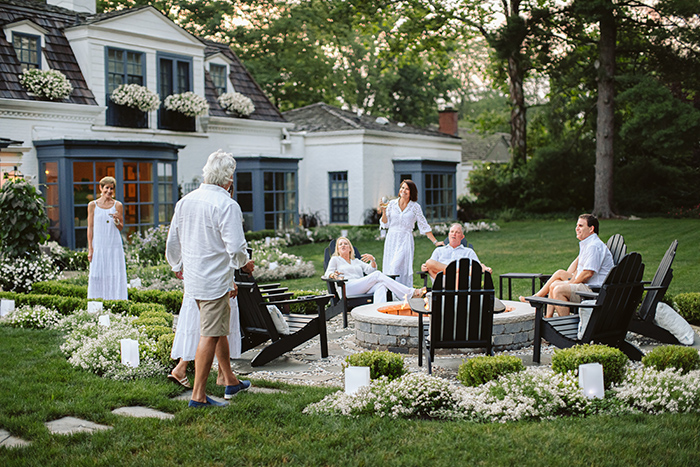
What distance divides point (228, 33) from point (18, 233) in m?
21.7

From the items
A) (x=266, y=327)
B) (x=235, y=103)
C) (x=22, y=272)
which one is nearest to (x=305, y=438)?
(x=266, y=327)

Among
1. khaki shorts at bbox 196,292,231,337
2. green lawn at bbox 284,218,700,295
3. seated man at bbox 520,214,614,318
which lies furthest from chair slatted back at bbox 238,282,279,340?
green lawn at bbox 284,218,700,295

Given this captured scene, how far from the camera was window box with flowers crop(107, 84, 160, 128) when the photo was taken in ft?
58.8

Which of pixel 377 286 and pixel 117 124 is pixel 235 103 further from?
pixel 377 286

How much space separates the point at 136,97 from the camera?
18.1 metres

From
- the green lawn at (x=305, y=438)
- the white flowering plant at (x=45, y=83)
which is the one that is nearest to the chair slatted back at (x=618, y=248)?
the green lawn at (x=305, y=438)

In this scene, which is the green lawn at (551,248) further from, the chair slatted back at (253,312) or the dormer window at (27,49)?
the dormer window at (27,49)

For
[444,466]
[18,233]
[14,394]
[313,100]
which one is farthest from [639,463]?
[313,100]

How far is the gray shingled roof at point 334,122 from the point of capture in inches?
972

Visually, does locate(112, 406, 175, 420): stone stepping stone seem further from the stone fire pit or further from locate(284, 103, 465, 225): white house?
locate(284, 103, 465, 225): white house

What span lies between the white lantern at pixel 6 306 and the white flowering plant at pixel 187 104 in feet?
35.7

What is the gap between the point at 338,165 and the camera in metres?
24.7

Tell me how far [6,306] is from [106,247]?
1485mm

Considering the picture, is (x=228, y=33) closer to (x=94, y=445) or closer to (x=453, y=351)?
(x=453, y=351)
